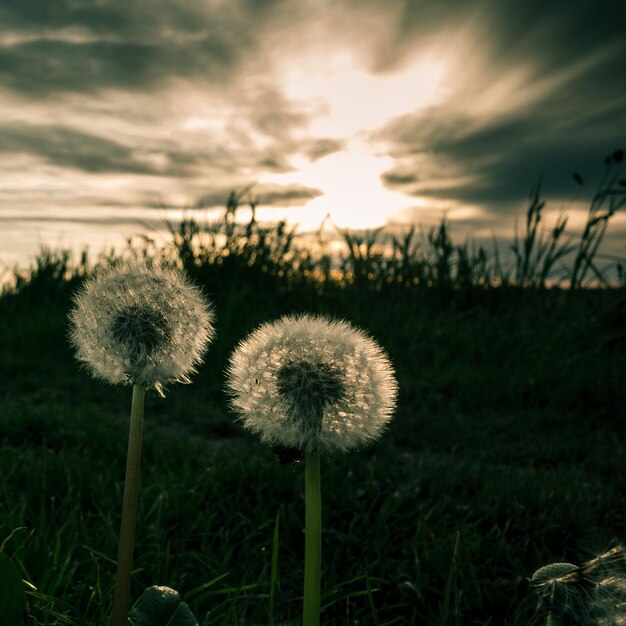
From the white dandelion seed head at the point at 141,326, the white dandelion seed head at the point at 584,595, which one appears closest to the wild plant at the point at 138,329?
the white dandelion seed head at the point at 141,326

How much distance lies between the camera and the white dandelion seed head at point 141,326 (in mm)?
1809

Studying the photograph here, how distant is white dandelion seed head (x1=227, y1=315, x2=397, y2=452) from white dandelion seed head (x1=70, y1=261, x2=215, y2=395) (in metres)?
0.22

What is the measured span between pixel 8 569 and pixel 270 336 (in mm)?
867

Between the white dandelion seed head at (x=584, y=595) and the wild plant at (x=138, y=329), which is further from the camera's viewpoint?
the wild plant at (x=138, y=329)

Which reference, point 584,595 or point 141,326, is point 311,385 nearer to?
point 141,326

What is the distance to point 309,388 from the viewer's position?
1.63 m

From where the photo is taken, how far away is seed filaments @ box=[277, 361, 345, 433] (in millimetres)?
1584

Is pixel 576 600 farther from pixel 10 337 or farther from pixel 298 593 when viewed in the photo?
pixel 10 337

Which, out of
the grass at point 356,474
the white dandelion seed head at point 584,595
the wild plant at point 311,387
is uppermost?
the wild plant at point 311,387

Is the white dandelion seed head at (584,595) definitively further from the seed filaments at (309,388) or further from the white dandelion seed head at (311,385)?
the seed filaments at (309,388)

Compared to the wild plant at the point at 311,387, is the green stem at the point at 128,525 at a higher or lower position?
lower

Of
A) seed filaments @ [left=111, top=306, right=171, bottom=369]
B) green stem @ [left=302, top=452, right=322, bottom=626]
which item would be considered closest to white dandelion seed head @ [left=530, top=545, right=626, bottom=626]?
green stem @ [left=302, top=452, right=322, bottom=626]

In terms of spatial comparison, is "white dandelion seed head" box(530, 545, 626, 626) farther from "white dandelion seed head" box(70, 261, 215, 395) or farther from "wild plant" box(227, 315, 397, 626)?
"white dandelion seed head" box(70, 261, 215, 395)

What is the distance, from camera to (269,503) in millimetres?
3520
